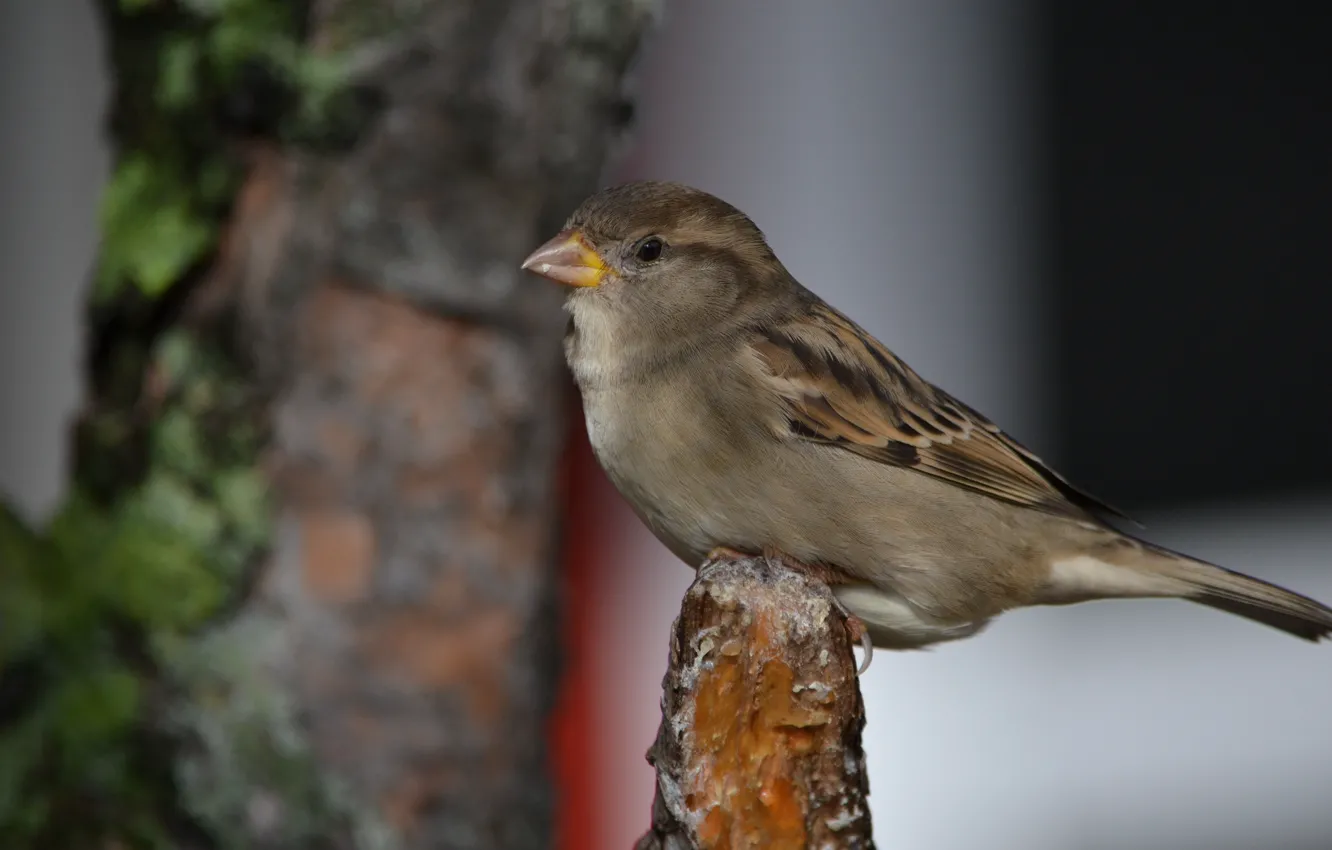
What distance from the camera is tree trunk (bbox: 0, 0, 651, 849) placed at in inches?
118

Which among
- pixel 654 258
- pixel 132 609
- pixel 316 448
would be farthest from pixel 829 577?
pixel 132 609

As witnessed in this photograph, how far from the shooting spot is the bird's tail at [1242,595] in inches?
97.4

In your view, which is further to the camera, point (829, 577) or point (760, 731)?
point (829, 577)

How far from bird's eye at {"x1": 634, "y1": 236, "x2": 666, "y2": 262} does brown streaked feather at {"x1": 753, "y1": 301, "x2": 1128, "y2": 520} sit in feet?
0.75

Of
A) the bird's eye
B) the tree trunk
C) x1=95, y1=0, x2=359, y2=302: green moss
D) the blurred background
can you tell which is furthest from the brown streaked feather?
the blurred background

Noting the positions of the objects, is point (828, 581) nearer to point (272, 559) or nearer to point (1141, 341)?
point (272, 559)

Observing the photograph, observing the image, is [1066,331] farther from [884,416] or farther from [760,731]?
[760,731]

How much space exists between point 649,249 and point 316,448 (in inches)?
37.2

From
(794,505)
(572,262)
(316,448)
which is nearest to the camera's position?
(794,505)

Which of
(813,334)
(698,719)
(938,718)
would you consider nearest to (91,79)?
(938,718)

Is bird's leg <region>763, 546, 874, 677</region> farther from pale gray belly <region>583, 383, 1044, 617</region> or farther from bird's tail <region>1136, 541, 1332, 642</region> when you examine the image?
bird's tail <region>1136, 541, 1332, 642</region>

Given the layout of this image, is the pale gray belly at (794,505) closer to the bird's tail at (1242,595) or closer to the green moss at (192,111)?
the bird's tail at (1242,595)

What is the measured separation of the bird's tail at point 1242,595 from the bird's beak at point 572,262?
1085mm

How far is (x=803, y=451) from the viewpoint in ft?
7.73
